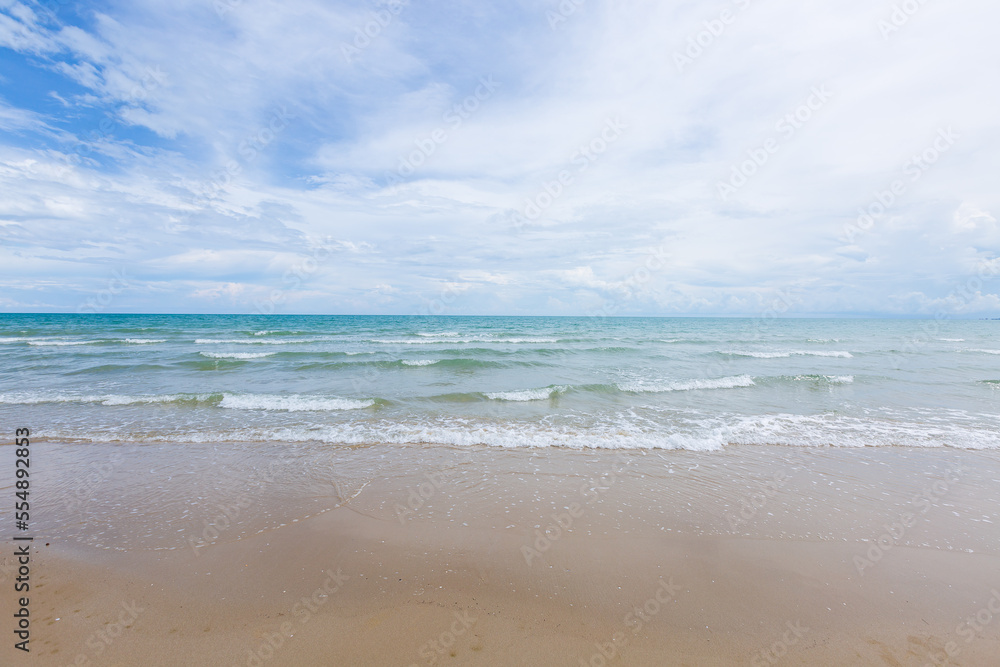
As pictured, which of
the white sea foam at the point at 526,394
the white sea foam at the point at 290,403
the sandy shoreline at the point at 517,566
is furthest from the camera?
the white sea foam at the point at 526,394

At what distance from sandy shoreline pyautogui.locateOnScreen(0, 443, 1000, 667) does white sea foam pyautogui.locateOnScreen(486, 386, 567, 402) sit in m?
5.20

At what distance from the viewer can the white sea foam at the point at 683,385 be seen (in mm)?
14320

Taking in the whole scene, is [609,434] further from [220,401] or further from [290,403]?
[220,401]

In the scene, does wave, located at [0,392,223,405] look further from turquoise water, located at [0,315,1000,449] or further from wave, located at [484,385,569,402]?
wave, located at [484,385,569,402]

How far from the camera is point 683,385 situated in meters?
15.2

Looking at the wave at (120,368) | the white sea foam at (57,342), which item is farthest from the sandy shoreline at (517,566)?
the white sea foam at (57,342)

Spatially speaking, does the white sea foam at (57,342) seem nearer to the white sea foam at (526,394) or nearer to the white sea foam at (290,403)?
the white sea foam at (290,403)

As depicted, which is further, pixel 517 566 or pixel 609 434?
pixel 609 434

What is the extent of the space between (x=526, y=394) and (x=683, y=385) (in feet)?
20.7

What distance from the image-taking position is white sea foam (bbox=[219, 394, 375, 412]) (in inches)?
454

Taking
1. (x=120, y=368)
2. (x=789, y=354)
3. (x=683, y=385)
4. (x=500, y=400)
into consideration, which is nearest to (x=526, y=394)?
(x=500, y=400)

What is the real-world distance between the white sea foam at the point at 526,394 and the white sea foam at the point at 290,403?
371 cm

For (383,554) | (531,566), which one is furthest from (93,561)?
(531,566)

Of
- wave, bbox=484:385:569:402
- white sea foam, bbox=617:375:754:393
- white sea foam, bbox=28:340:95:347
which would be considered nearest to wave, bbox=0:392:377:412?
wave, bbox=484:385:569:402
